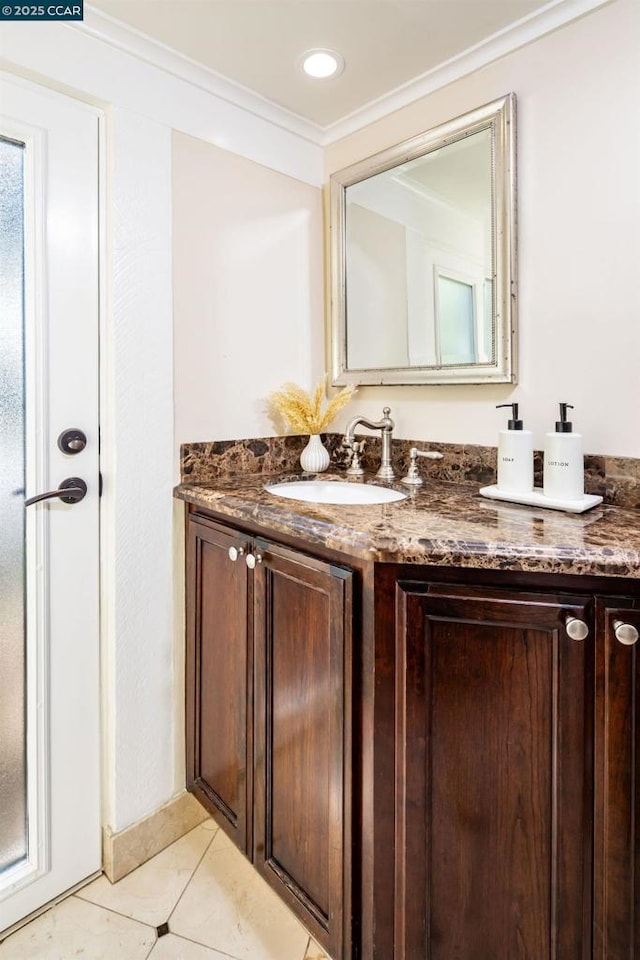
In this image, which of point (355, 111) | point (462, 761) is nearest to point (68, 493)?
point (462, 761)

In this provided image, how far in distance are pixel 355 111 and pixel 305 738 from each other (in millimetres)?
1844

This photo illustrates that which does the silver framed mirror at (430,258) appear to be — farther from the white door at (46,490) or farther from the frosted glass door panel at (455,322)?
the white door at (46,490)

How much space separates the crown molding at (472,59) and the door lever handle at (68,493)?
4.76 ft

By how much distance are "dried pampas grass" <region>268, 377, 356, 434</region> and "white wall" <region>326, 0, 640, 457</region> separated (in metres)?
0.49

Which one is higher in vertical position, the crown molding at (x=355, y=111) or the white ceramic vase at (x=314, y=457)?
the crown molding at (x=355, y=111)

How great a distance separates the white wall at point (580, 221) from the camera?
1172 mm

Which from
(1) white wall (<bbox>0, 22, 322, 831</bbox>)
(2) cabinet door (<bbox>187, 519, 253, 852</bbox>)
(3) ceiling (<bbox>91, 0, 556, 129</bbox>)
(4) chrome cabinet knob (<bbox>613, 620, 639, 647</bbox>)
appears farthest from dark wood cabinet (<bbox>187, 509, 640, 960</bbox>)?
(3) ceiling (<bbox>91, 0, 556, 129</bbox>)

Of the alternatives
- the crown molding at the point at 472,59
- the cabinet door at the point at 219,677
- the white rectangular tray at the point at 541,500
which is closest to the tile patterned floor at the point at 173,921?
the cabinet door at the point at 219,677

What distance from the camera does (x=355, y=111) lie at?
1.66 metres

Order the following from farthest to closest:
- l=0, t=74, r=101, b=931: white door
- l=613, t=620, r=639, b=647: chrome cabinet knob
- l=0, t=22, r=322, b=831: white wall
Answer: l=0, t=22, r=322, b=831: white wall
l=0, t=74, r=101, b=931: white door
l=613, t=620, r=639, b=647: chrome cabinet knob

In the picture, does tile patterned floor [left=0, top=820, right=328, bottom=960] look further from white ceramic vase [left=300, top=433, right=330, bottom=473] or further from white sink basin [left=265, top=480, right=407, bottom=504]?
white ceramic vase [left=300, top=433, right=330, bottom=473]

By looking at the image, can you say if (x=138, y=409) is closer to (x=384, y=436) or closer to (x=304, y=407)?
(x=304, y=407)

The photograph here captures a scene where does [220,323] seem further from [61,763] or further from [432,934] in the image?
[432,934]

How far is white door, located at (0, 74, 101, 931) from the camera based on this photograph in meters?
1.20
